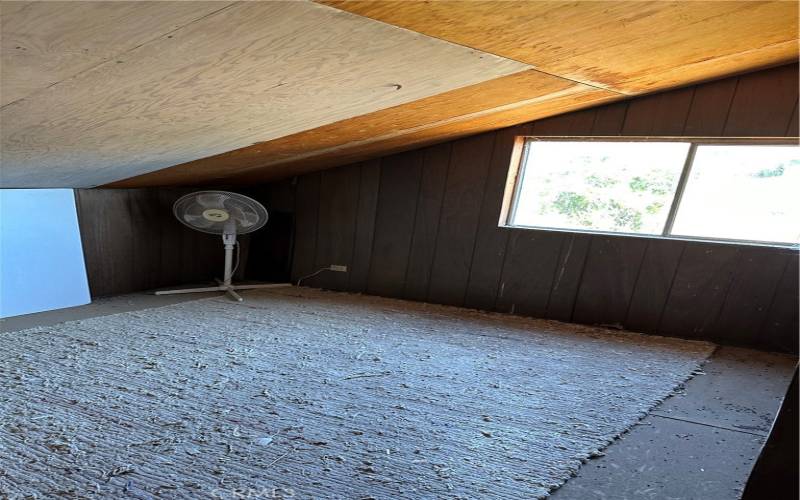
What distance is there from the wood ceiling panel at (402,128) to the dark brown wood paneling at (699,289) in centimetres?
107

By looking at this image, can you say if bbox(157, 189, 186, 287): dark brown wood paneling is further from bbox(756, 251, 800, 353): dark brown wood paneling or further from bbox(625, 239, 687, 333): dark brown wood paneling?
bbox(756, 251, 800, 353): dark brown wood paneling

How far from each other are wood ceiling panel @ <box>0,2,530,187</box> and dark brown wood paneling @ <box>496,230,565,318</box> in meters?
1.60

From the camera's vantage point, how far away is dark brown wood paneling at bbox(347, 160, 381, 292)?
353 cm

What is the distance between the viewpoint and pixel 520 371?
2045 millimetres

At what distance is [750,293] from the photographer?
8.55ft

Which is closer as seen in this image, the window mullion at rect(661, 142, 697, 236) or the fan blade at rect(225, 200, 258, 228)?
the window mullion at rect(661, 142, 697, 236)

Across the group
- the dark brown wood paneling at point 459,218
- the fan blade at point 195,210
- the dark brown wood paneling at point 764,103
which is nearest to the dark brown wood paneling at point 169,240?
the fan blade at point 195,210

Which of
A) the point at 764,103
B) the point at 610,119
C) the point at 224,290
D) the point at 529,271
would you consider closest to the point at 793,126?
the point at 764,103

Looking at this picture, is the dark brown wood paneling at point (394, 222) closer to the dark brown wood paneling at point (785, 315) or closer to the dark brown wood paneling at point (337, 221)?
the dark brown wood paneling at point (337, 221)

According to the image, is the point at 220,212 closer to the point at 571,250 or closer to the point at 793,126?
the point at 571,250

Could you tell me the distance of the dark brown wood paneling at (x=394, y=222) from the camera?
11.2 ft

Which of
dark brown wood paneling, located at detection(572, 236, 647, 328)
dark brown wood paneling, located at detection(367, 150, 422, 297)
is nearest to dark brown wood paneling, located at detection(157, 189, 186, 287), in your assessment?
dark brown wood paneling, located at detection(367, 150, 422, 297)

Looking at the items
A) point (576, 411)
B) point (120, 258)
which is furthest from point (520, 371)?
point (120, 258)

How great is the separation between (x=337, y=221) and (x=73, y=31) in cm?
279
